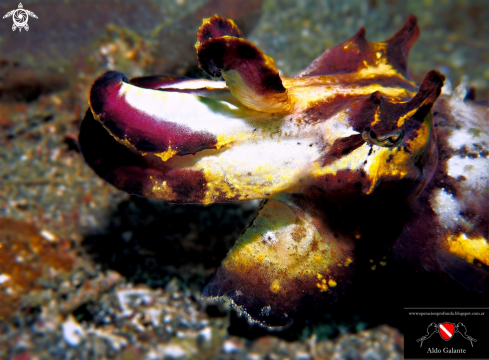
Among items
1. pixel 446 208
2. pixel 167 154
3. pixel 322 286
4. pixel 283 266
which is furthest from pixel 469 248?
pixel 167 154

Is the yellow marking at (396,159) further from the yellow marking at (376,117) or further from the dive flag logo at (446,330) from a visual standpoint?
the dive flag logo at (446,330)

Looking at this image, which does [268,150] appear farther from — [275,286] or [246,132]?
[275,286]

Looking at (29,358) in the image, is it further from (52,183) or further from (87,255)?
(52,183)

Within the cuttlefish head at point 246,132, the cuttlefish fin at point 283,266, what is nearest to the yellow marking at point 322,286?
the cuttlefish fin at point 283,266

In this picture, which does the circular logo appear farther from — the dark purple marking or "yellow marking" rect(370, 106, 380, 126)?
"yellow marking" rect(370, 106, 380, 126)

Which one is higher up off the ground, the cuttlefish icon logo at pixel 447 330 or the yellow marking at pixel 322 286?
the yellow marking at pixel 322 286

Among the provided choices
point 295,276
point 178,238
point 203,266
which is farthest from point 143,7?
point 295,276
